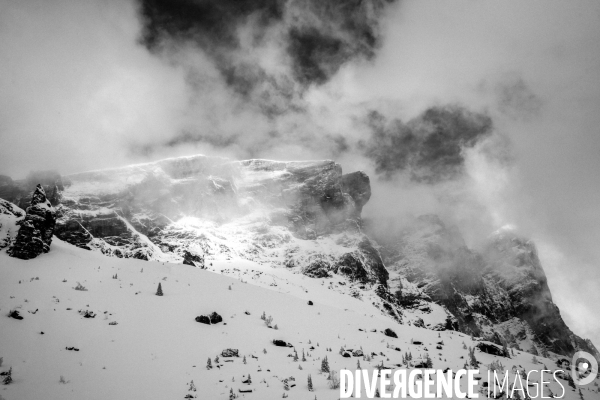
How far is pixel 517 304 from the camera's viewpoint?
195m

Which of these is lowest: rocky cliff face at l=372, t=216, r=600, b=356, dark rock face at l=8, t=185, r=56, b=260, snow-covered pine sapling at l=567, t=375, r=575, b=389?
snow-covered pine sapling at l=567, t=375, r=575, b=389

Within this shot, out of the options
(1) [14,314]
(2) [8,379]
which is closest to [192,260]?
(1) [14,314]

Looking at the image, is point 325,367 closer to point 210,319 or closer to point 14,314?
point 210,319

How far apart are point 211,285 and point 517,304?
228 m

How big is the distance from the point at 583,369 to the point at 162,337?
75.8 feet

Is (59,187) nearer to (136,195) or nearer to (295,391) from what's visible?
(136,195)

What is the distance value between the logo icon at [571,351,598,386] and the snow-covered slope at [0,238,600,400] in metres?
1.04

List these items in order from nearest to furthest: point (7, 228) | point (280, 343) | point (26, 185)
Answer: point (280, 343) → point (7, 228) → point (26, 185)

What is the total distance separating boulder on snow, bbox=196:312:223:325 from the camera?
17144 millimetres

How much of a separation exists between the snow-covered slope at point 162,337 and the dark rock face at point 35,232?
1.03m

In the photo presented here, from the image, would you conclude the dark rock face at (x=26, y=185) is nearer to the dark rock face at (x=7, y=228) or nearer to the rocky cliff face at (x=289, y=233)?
the rocky cliff face at (x=289, y=233)

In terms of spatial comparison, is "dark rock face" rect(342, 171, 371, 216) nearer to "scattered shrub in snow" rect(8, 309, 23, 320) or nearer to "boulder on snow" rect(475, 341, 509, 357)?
"boulder on snow" rect(475, 341, 509, 357)

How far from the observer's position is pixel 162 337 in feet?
48.8

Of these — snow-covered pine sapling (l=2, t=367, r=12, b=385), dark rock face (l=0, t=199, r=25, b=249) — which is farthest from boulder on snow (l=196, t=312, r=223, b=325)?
dark rock face (l=0, t=199, r=25, b=249)
